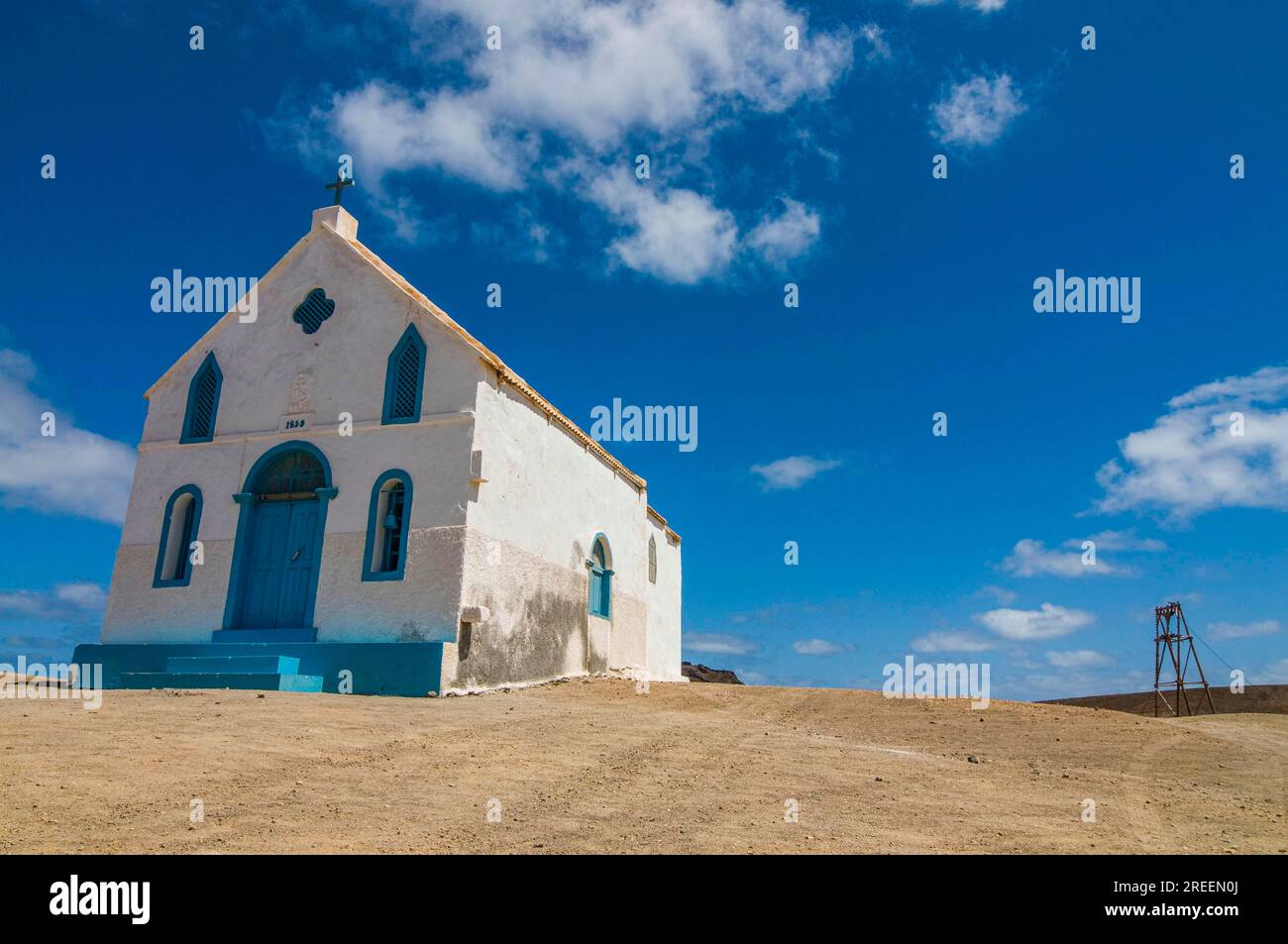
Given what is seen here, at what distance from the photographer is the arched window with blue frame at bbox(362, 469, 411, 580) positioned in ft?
49.9

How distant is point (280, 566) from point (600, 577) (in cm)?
710

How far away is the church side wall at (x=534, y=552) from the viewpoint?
49.6 ft

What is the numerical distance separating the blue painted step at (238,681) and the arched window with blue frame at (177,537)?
8.58 ft

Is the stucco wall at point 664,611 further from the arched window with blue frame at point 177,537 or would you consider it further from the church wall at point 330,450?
the arched window with blue frame at point 177,537

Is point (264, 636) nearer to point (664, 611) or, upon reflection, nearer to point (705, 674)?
point (664, 611)

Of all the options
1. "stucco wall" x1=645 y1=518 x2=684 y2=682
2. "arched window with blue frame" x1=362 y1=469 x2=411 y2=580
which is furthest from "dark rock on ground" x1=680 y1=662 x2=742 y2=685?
"arched window with blue frame" x1=362 y1=469 x2=411 y2=580

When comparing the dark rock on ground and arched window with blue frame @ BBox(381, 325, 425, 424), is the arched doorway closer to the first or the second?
arched window with blue frame @ BBox(381, 325, 425, 424)

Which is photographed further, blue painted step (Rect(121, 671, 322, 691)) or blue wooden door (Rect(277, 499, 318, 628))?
blue wooden door (Rect(277, 499, 318, 628))

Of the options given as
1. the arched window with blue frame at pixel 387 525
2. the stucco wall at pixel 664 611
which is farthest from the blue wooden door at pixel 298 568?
the stucco wall at pixel 664 611

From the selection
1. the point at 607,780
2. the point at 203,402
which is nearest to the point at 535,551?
the point at 203,402

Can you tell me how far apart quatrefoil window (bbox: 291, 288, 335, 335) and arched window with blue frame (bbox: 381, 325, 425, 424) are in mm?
1877

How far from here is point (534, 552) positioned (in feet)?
55.7

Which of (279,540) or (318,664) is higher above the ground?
(279,540)
